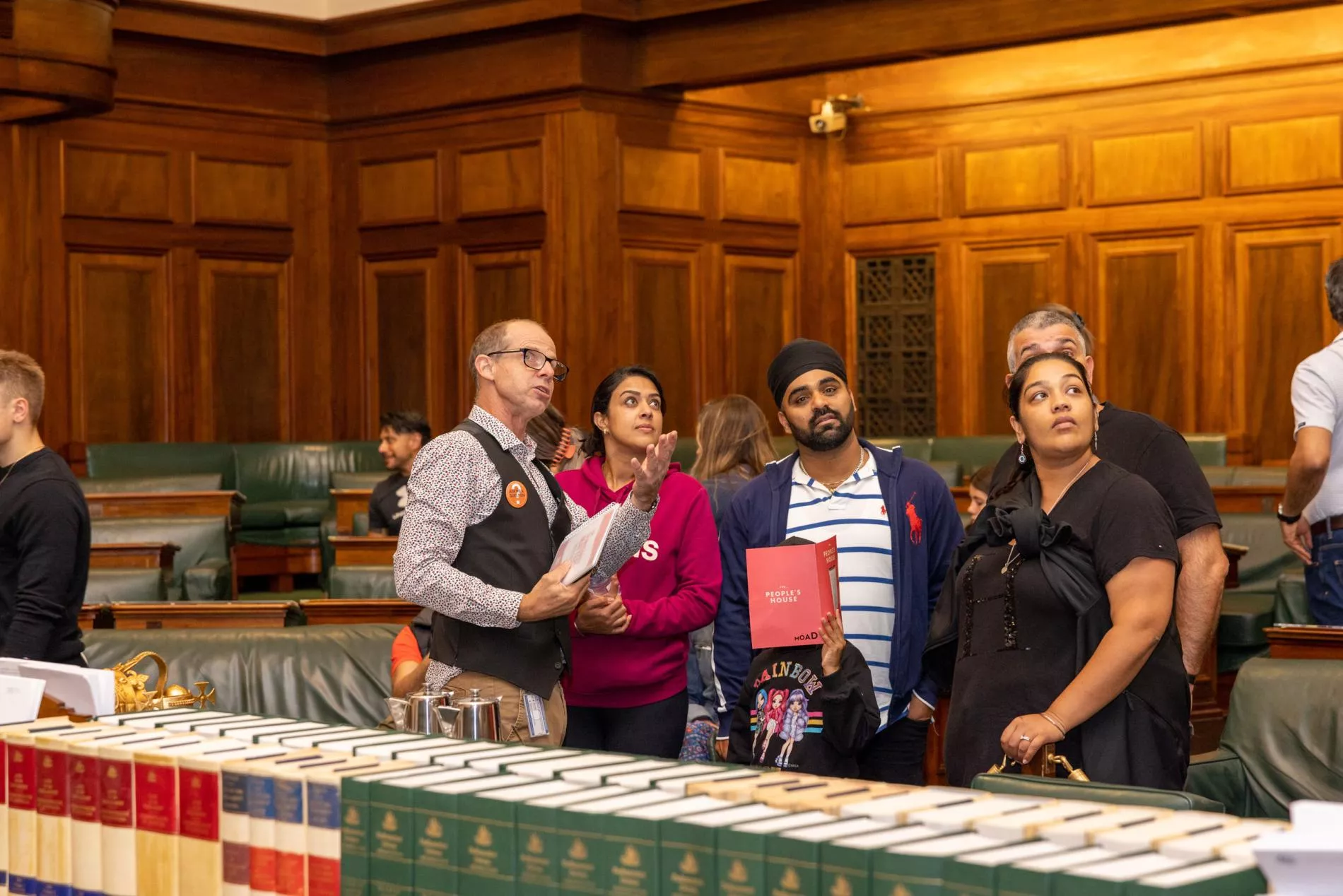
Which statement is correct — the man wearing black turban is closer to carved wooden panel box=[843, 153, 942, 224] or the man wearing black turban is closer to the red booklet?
the red booklet

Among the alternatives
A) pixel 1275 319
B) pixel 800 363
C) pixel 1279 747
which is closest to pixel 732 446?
pixel 800 363

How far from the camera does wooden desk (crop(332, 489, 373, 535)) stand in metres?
9.14

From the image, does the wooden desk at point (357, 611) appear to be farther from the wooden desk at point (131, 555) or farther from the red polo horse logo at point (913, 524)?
the red polo horse logo at point (913, 524)

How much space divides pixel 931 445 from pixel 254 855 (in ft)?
28.9

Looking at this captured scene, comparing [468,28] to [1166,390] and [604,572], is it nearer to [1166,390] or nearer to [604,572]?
[1166,390]

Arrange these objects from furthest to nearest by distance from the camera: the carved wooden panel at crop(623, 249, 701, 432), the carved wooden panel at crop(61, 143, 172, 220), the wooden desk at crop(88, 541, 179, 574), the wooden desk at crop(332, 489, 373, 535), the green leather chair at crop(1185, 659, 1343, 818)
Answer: the carved wooden panel at crop(623, 249, 701, 432), the carved wooden panel at crop(61, 143, 172, 220), the wooden desk at crop(332, 489, 373, 535), the wooden desk at crop(88, 541, 179, 574), the green leather chair at crop(1185, 659, 1343, 818)

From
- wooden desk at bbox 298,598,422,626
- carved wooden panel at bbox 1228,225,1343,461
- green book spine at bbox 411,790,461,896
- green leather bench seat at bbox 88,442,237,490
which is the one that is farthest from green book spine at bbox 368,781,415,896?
carved wooden panel at bbox 1228,225,1343,461

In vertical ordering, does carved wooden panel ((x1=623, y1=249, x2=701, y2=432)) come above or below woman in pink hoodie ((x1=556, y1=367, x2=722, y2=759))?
above

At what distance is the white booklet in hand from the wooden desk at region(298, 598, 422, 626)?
2.61 m

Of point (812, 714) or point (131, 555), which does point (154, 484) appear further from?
point (812, 714)

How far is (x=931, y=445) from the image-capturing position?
34.4ft

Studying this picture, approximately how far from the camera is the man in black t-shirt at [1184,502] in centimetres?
319

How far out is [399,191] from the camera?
36.9ft

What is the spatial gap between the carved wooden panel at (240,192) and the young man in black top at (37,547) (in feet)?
25.6
